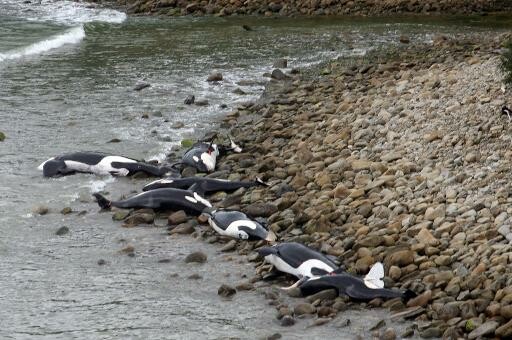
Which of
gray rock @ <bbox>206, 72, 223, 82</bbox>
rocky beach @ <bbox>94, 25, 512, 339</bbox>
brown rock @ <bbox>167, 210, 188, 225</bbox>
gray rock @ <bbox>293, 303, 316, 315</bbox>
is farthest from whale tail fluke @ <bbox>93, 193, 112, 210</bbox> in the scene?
gray rock @ <bbox>206, 72, 223, 82</bbox>

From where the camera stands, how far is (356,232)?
11492 mm

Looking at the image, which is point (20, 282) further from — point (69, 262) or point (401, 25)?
point (401, 25)

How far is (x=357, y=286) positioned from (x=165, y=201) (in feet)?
13.1

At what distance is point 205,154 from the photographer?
50.1 ft

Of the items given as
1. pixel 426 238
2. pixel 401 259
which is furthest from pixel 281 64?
pixel 401 259

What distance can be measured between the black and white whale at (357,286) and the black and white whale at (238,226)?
5.08ft

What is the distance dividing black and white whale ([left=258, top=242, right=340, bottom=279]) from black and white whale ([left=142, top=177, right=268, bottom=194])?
287cm

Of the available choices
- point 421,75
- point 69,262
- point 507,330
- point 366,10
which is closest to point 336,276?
point 507,330

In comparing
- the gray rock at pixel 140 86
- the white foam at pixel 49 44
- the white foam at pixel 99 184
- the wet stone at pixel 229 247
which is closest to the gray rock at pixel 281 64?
the gray rock at pixel 140 86

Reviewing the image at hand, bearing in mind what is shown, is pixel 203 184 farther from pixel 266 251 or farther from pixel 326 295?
pixel 326 295

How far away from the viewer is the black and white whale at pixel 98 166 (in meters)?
15.1

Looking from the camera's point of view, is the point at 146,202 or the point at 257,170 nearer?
the point at 146,202

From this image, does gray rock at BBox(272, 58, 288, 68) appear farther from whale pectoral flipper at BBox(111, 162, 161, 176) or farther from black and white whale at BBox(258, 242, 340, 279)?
black and white whale at BBox(258, 242, 340, 279)

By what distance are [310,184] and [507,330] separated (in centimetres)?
499
